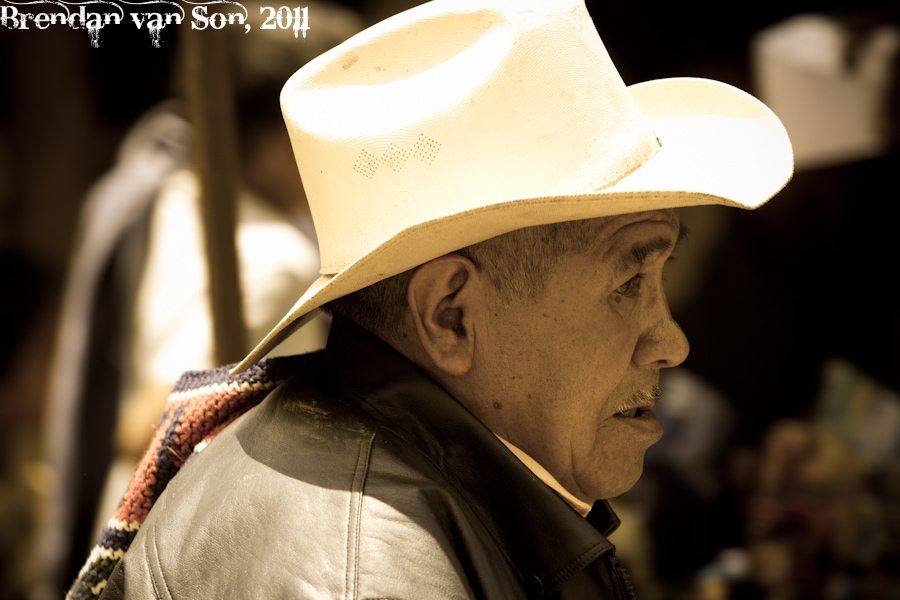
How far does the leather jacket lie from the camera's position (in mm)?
1131

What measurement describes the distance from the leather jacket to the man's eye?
292 mm

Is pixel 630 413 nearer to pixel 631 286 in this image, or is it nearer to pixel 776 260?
pixel 631 286

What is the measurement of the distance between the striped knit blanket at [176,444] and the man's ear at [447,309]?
327 mm

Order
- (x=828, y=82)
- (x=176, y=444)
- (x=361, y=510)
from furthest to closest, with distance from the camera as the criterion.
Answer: (x=828, y=82) → (x=176, y=444) → (x=361, y=510)

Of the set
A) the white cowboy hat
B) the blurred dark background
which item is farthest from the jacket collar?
the blurred dark background

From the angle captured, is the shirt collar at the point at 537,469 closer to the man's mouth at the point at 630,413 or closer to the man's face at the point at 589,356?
the man's face at the point at 589,356

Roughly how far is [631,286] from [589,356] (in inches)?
4.9

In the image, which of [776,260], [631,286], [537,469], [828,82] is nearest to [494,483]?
[537,469]

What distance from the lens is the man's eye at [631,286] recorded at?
1439 millimetres

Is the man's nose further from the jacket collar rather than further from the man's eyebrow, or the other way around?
the jacket collar

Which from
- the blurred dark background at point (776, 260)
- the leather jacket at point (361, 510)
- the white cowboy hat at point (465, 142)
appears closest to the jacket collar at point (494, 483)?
the leather jacket at point (361, 510)

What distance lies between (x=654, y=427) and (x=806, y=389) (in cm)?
135

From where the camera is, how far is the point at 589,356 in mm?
1406

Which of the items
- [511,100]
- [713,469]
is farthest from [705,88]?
[713,469]
